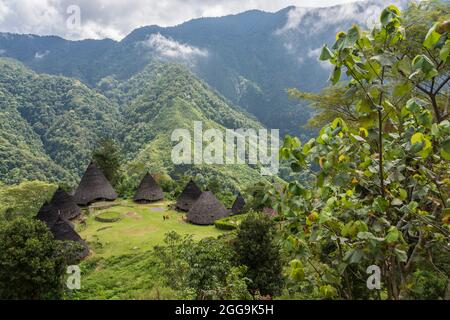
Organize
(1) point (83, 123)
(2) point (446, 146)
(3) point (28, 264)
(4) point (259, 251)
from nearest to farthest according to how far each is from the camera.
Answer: (2) point (446, 146)
(3) point (28, 264)
(4) point (259, 251)
(1) point (83, 123)

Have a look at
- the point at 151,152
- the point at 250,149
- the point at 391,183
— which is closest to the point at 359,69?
the point at 391,183

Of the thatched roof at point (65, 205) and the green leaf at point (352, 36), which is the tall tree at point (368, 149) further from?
the thatched roof at point (65, 205)

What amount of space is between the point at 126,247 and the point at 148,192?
39.1 ft

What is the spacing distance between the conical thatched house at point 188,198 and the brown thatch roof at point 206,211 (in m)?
2.43

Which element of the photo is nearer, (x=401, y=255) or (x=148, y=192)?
(x=401, y=255)

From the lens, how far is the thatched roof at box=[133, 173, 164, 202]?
31.2 metres

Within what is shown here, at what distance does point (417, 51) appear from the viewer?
12492 millimetres

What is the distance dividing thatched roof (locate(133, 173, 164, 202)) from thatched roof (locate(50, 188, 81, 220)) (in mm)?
5976

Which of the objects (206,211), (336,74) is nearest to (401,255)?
Result: (336,74)

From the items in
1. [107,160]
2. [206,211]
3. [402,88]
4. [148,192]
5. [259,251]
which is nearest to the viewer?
[402,88]

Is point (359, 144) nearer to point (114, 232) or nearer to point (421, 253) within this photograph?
point (421, 253)

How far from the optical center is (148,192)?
103ft

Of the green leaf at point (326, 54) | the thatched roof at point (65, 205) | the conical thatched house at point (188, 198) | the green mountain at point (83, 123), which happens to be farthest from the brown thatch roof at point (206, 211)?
the green mountain at point (83, 123)

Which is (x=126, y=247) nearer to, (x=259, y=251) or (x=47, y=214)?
(x=47, y=214)
